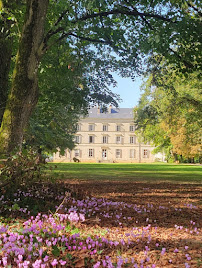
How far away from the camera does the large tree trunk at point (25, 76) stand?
652cm

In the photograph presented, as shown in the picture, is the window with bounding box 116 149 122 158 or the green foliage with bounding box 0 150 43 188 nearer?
the green foliage with bounding box 0 150 43 188

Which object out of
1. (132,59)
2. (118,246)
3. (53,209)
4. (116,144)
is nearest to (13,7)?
(132,59)

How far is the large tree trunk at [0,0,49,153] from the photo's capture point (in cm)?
652

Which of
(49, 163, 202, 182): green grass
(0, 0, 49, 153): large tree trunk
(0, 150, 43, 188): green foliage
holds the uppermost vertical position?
(0, 0, 49, 153): large tree trunk

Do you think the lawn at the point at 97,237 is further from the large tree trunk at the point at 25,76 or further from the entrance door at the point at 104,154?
the entrance door at the point at 104,154

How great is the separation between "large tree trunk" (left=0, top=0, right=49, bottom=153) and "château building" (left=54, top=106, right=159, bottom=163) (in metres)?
61.5

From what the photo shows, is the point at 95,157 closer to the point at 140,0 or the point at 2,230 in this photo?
the point at 140,0

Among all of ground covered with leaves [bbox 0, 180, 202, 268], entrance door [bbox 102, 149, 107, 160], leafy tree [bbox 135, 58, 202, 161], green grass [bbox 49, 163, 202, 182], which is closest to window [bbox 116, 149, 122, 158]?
entrance door [bbox 102, 149, 107, 160]

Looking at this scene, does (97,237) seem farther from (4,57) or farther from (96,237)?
(4,57)

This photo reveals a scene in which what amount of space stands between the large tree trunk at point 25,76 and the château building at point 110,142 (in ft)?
202

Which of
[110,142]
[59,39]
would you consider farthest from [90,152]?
[59,39]

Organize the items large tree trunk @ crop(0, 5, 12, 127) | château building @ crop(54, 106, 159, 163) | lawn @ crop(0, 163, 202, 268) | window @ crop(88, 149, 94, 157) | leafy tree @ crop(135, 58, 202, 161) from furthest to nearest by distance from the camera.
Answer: window @ crop(88, 149, 94, 157)
château building @ crop(54, 106, 159, 163)
leafy tree @ crop(135, 58, 202, 161)
large tree trunk @ crop(0, 5, 12, 127)
lawn @ crop(0, 163, 202, 268)

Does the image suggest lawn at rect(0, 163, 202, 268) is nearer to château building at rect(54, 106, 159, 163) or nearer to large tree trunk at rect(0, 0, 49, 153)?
large tree trunk at rect(0, 0, 49, 153)

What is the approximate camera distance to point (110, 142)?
70.1 meters
